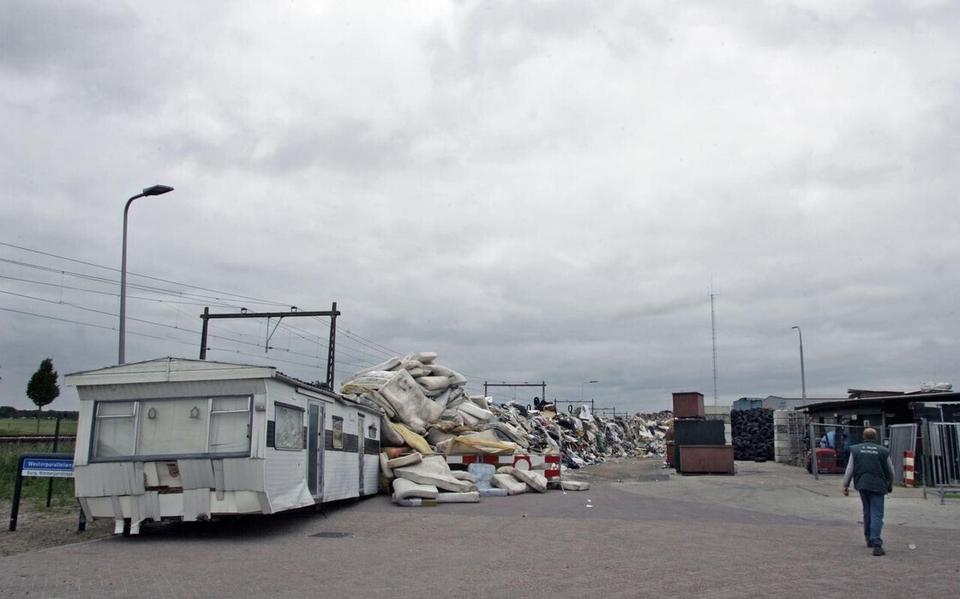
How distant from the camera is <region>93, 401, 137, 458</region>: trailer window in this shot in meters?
12.9

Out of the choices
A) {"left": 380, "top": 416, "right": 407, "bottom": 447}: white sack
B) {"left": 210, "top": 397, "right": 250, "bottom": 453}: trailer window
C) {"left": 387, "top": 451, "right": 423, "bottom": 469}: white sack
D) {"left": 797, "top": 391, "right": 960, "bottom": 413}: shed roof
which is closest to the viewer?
{"left": 210, "top": 397, "right": 250, "bottom": 453}: trailer window

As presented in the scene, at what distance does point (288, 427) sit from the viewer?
13680 mm

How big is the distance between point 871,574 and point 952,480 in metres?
13.3

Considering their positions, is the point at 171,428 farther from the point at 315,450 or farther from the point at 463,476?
the point at 463,476

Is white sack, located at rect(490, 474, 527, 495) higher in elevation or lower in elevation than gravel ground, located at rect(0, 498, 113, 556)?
higher

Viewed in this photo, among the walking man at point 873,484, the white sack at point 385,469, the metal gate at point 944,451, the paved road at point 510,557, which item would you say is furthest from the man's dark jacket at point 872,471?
the white sack at point 385,469

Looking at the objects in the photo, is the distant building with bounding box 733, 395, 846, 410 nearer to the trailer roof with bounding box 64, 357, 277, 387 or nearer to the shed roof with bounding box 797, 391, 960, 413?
the shed roof with bounding box 797, 391, 960, 413

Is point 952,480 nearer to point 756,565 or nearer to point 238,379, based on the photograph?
point 756,565

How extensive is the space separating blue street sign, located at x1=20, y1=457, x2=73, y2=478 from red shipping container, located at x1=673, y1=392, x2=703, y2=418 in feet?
76.9

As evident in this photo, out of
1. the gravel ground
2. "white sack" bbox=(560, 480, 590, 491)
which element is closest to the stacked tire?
"white sack" bbox=(560, 480, 590, 491)

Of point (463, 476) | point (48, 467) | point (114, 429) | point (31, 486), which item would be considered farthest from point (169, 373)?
point (31, 486)

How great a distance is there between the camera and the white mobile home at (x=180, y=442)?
492 inches

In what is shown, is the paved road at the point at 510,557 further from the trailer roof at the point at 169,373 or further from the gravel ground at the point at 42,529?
the trailer roof at the point at 169,373

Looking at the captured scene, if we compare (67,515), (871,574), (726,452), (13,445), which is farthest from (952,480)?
(13,445)
